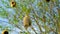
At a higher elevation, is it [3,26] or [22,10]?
[22,10]

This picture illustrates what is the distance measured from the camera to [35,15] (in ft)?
10.6

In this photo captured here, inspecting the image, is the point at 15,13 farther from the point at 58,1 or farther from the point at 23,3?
the point at 58,1

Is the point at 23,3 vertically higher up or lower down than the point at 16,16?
higher up

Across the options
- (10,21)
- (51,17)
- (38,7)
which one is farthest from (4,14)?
(51,17)

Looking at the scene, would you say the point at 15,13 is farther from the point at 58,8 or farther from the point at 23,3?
the point at 58,8

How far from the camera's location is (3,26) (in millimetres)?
3035

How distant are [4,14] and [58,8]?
0.96 meters

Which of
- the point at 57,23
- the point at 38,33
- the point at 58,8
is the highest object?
the point at 58,8

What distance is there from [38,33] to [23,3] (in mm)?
607

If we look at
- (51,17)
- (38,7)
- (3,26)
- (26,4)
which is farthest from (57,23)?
(3,26)

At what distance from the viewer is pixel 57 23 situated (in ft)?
10.4

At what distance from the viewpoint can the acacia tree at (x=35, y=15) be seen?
3080 mm

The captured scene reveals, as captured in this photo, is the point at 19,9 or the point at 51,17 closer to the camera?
the point at 19,9

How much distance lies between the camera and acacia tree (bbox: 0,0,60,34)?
10.1 feet
